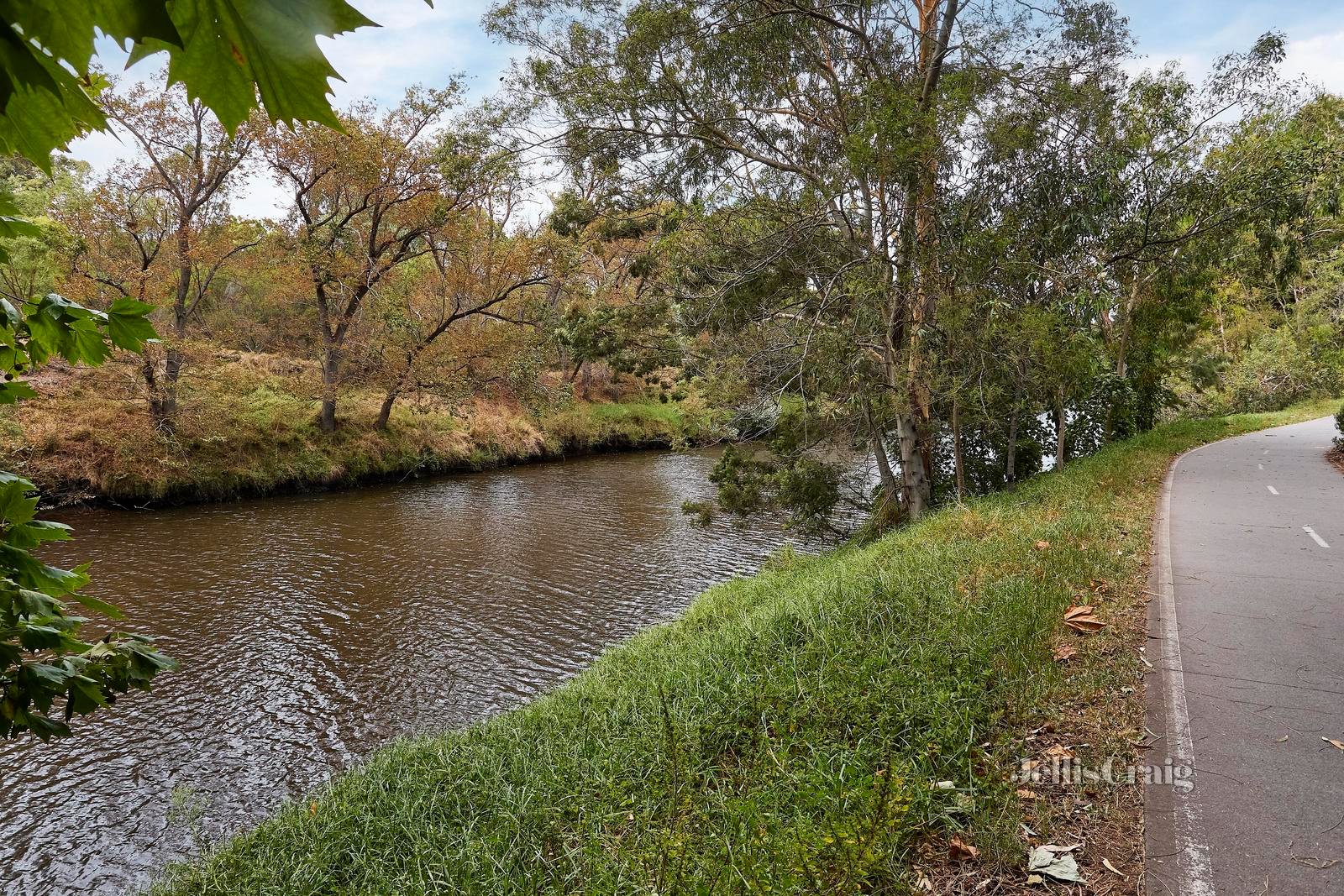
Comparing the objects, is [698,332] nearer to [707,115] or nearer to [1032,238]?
[707,115]

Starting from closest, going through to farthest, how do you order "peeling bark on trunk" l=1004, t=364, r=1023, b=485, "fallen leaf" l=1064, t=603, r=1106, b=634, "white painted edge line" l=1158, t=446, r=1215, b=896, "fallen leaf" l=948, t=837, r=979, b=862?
"white painted edge line" l=1158, t=446, r=1215, b=896
"fallen leaf" l=948, t=837, r=979, b=862
"fallen leaf" l=1064, t=603, r=1106, b=634
"peeling bark on trunk" l=1004, t=364, r=1023, b=485

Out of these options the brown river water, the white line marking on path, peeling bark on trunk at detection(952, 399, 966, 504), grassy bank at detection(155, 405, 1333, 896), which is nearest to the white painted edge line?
grassy bank at detection(155, 405, 1333, 896)

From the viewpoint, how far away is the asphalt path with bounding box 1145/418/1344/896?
2824 millimetres

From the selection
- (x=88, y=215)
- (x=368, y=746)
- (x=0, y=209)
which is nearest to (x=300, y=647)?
(x=368, y=746)

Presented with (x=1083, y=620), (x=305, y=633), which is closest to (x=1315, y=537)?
(x=1083, y=620)

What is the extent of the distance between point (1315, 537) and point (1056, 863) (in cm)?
835

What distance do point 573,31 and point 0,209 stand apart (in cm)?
1114

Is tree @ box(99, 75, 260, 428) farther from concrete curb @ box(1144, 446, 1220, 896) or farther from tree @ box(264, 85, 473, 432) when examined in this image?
concrete curb @ box(1144, 446, 1220, 896)

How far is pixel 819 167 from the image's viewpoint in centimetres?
1204

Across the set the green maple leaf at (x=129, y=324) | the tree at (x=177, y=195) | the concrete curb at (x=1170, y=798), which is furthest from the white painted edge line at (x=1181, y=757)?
the tree at (x=177, y=195)

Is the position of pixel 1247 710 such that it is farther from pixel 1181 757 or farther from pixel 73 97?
pixel 73 97

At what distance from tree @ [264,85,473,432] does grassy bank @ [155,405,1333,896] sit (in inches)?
690

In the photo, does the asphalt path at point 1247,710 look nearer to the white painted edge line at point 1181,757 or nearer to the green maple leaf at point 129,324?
the white painted edge line at point 1181,757

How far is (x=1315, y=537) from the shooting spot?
8.27m
